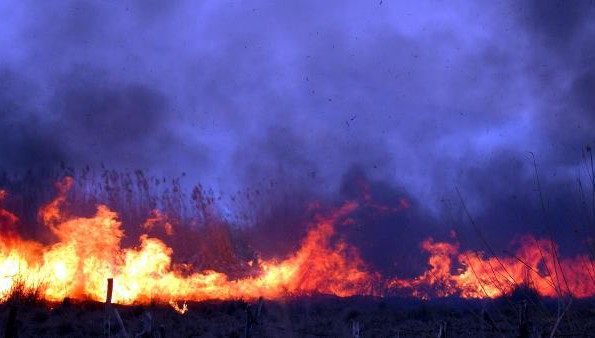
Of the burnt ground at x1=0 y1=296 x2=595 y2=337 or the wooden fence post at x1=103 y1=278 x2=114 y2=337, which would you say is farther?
the burnt ground at x1=0 y1=296 x2=595 y2=337

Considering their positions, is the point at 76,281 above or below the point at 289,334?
above

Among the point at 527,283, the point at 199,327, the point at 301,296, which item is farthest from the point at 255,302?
the point at 527,283

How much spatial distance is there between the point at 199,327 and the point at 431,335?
54.2 feet

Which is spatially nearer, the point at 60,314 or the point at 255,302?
the point at 60,314

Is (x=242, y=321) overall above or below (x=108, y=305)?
above

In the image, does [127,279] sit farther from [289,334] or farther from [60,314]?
[289,334]

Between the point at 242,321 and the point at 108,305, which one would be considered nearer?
the point at 108,305

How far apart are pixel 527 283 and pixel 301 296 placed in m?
59.6

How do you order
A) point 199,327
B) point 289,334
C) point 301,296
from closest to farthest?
1. point 289,334
2. point 199,327
3. point 301,296

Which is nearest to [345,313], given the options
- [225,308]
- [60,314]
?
[225,308]

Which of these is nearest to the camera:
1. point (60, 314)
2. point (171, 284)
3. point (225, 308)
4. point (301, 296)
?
point (60, 314)

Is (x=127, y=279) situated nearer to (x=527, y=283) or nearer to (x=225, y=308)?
(x=225, y=308)

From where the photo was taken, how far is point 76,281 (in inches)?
1970

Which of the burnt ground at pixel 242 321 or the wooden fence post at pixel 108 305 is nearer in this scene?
the wooden fence post at pixel 108 305
